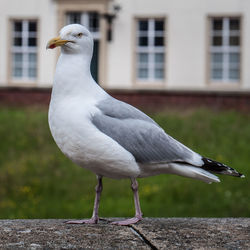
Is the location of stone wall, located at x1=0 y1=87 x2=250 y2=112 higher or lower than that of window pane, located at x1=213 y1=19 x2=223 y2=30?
lower

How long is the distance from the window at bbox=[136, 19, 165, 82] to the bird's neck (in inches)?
635

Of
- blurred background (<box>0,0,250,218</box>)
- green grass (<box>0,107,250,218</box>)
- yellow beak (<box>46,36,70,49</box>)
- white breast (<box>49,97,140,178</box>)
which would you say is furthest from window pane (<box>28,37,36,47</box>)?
white breast (<box>49,97,140,178</box>)

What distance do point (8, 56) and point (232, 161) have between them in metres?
12.1

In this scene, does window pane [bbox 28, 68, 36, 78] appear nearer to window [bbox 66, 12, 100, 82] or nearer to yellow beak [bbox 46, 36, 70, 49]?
window [bbox 66, 12, 100, 82]

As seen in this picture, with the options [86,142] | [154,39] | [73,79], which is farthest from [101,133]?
[154,39]

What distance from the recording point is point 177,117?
15102 millimetres

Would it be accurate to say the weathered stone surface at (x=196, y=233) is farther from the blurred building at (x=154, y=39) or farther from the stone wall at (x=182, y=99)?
the blurred building at (x=154, y=39)

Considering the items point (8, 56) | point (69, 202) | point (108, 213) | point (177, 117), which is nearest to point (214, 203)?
point (108, 213)

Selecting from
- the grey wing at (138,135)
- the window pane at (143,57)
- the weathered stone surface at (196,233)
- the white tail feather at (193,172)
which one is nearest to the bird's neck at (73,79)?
the grey wing at (138,135)

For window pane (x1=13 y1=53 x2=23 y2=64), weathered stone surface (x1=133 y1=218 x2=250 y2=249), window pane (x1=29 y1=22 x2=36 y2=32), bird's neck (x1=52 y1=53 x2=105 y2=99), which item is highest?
window pane (x1=29 y1=22 x2=36 y2=32)

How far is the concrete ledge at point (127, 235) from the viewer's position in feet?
12.5

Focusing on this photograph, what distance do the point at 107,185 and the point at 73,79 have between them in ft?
19.0

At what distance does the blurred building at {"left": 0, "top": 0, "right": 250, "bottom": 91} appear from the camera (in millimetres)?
19938

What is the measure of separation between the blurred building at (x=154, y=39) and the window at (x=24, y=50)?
144 millimetres
